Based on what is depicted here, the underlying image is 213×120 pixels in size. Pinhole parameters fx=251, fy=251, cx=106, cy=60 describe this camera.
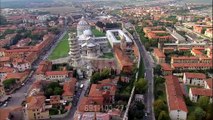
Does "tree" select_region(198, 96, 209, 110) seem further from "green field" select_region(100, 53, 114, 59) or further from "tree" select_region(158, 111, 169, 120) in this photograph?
"green field" select_region(100, 53, 114, 59)

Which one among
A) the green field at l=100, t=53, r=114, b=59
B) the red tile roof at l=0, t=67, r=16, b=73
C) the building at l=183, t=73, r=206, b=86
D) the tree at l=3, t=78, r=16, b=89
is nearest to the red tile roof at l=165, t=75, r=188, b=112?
the building at l=183, t=73, r=206, b=86

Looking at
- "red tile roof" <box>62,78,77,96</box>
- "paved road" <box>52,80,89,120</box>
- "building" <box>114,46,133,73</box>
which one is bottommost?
"paved road" <box>52,80,89,120</box>

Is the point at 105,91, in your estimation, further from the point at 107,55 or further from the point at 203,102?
the point at 107,55

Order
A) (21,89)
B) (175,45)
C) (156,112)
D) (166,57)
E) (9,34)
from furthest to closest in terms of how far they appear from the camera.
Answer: (9,34) → (175,45) → (166,57) → (21,89) → (156,112)

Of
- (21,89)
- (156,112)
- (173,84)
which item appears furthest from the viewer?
(21,89)

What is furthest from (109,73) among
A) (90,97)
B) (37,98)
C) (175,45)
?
(175,45)

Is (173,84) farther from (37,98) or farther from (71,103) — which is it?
(37,98)
